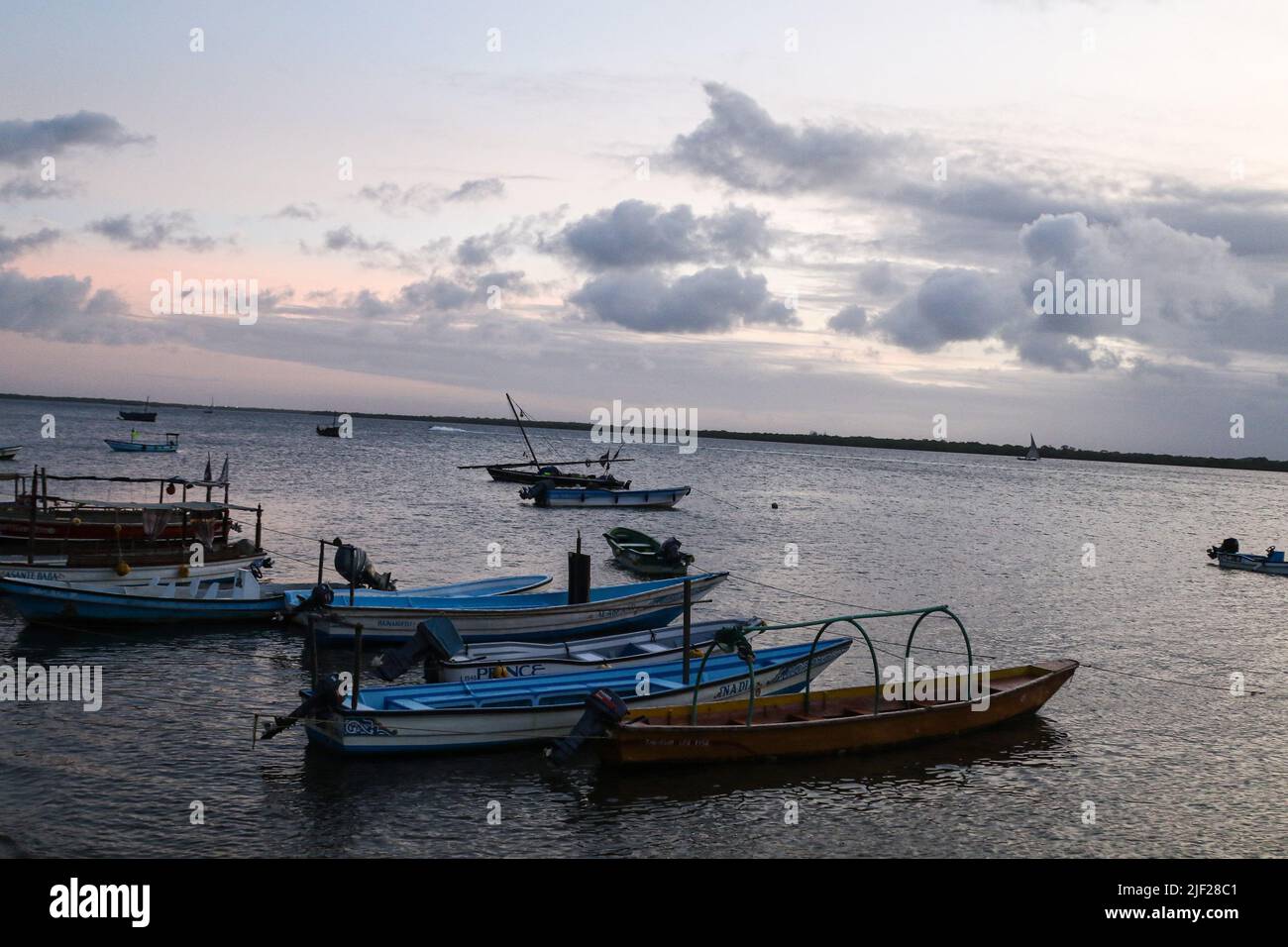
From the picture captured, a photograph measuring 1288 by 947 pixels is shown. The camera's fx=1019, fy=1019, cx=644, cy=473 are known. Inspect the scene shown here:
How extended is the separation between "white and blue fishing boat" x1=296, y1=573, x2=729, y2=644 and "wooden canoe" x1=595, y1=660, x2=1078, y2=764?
8.31 metres

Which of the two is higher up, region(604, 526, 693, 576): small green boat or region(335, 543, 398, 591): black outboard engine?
region(335, 543, 398, 591): black outboard engine

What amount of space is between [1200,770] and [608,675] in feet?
36.5

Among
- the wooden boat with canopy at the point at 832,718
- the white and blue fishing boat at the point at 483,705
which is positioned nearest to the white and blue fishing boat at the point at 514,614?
the white and blue fishing boat at the point at 483,705

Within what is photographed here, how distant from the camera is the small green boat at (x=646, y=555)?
39066mm

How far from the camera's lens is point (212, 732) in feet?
59.6

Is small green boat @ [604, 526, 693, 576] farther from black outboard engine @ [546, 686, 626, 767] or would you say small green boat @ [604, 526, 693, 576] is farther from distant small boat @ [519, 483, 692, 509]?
distant small boat @ [519, 483, 692, 509]

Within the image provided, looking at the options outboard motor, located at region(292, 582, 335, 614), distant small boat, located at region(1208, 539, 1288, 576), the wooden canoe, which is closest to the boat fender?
outboard motor, located at region(292, 582, 335, 614)

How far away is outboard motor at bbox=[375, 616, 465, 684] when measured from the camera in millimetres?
19172

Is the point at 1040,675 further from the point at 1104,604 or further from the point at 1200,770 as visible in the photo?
the point at 1104,604

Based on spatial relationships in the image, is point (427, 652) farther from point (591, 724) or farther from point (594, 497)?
point (594, 497)

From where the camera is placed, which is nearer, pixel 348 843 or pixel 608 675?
pixel 348 843

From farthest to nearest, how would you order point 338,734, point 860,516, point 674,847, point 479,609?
point 860,516
point 479,609
point 338,734
point 674,847
